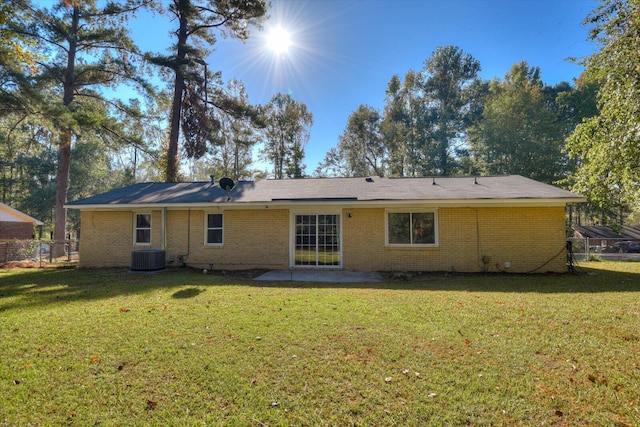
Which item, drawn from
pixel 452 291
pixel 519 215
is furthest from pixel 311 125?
pixel 452 291

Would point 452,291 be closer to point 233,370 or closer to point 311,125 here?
point 233,370

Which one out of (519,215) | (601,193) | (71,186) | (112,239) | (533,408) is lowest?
(533,408)

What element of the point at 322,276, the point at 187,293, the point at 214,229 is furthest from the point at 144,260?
the point at 322,276

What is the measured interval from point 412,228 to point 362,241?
179cm

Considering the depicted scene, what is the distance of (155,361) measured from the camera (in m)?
3.54

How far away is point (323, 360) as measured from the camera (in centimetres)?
357

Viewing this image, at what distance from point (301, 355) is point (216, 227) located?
28.4 feet

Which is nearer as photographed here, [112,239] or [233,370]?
[233,370]

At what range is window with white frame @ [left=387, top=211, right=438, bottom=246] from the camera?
10195mm

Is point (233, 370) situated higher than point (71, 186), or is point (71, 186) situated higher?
point (71, 186)

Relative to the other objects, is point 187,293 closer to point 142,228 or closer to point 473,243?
point 142,228

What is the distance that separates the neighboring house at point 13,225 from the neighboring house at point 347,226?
46.4 feet

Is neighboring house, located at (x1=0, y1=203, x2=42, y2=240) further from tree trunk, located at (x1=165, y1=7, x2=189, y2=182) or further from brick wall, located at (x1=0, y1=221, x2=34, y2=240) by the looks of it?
tree trunk, located at (x1=165, y1=7, x2=189, y2=182)

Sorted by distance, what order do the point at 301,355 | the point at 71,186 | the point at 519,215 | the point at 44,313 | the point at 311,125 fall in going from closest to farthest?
the point at 301,355 → the point at 44,313 → the point at 519,215 → the point at 311,125 → the point at 71,186
